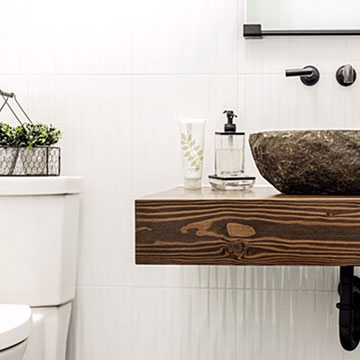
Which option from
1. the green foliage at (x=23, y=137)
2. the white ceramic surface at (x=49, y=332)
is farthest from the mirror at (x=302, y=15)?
the white ceramic surface at (x=49, y=332)

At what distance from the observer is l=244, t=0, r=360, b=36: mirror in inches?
74.6

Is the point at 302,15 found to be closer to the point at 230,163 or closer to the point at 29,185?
the point at 230,163

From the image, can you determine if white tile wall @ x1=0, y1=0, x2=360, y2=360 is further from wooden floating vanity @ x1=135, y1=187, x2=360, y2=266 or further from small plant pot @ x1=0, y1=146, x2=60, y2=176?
wooden floating vanity @ x1=135, y1=187, x2=360, y2=266

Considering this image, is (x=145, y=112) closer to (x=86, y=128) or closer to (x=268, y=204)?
(x=86, y=128)

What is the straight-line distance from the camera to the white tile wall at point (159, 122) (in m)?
1.92

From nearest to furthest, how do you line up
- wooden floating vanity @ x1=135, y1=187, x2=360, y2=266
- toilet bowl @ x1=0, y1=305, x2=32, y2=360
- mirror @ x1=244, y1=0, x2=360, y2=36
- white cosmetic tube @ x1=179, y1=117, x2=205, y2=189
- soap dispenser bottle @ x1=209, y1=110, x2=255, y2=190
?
wooden floating vanity @ x1=135, y1=187, x2=360, y2=266 < toilet bowl @ x1=0, y1=305, x2=32, y2=360 < soap dispenser bottle @ x1=209, y1=110, x2=255, y2=190 < white cosmetic tube @ x1=179, y1=117, x2=205, y2=189 < mirror @ x1=244, y1=0, x2=360, y2=36

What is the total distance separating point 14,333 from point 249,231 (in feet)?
1.81

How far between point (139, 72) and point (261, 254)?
82 cm

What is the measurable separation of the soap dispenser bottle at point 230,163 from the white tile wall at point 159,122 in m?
0.19

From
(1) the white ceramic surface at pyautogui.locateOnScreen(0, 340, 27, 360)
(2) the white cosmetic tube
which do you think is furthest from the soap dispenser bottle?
(1) the white ceramic surface at pyautogui.locateOnScreen(0, 340, 27, 360)

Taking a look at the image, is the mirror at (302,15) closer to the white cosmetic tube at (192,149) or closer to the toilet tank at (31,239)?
the white cosmetic tube at (192,149)

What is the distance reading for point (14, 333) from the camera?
1.48 m

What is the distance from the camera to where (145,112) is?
6.42 ft

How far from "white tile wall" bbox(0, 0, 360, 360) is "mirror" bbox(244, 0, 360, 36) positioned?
4 centimetres
